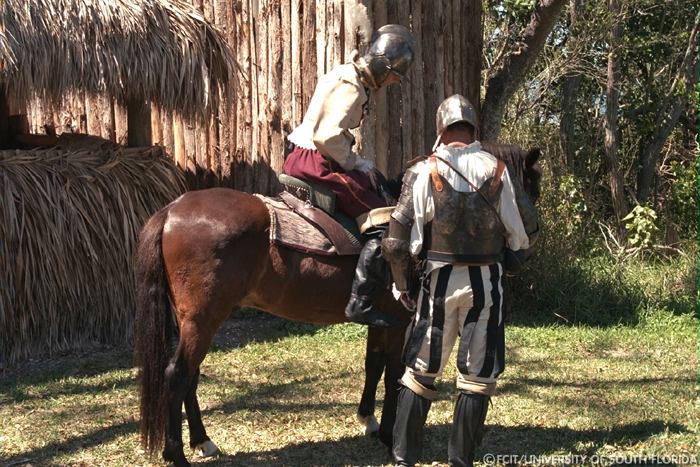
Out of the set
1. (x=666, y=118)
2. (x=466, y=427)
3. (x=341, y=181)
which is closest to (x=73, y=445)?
(x=341, y=181)

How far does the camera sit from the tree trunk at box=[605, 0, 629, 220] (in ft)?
41.2

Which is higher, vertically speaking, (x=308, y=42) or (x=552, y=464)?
(x=308, y=42)

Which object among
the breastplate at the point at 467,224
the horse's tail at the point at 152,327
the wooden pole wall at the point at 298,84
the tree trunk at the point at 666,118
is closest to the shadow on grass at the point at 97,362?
the wooden pole wall at the point at 298,84

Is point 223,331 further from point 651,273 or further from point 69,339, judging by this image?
point 651,273

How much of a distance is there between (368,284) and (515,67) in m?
5.47

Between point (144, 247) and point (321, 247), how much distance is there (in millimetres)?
1105

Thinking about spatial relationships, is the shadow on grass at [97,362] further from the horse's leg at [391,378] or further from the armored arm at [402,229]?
the armored arm at [402,229]

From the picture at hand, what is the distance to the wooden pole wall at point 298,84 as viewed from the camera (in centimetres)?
865

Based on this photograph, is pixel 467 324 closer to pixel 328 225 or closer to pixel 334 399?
pixel 328 225

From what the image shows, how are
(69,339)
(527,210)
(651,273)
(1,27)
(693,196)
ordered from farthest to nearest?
(693,196) → (651,273) → (69,339) → (1,27) → (527,210)

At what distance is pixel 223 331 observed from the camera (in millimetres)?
8812

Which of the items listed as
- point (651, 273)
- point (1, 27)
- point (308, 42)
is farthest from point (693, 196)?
point (1, 27)

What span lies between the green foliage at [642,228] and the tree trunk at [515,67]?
323 cm

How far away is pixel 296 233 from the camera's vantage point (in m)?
5.28
